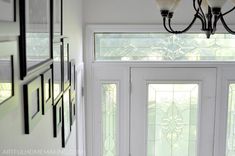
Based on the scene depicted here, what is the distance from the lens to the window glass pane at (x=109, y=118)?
123 inches

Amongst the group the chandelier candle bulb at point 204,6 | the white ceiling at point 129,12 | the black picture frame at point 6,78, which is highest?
the white ceiling at point 129,12

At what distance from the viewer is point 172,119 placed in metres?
3.17

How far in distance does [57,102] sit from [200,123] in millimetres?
1868

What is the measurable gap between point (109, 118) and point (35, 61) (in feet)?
6.51

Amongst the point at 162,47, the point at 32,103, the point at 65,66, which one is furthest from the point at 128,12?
the point at 32,103

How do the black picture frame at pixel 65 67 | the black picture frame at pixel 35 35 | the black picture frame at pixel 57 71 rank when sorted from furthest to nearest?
the black picture frame at pixel 65 67, the black picture frame at pixel 57 71, the black picture frame at pixel 35 35

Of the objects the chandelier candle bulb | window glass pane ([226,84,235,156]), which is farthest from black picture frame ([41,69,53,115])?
window glass pane ([226,84,235,156])

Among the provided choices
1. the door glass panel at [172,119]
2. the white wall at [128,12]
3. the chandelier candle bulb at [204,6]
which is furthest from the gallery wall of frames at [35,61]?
the door glass panel at [172,119]

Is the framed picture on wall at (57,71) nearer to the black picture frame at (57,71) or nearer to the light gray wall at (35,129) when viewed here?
the black picture frame at (57,71)

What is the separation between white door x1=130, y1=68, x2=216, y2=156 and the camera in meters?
3.06

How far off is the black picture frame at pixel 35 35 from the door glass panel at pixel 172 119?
5.80 ft

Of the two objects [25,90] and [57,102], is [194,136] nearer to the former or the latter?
[57,102]

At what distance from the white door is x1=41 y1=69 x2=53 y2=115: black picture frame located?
162 centimetres

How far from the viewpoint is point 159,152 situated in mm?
3223
